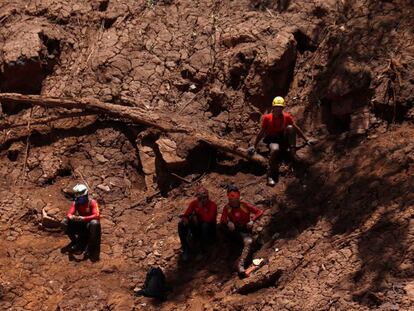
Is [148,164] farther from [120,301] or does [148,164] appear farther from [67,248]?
[120,301]

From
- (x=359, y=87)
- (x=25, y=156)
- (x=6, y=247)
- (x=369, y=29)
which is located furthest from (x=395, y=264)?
(x=25, y=156)

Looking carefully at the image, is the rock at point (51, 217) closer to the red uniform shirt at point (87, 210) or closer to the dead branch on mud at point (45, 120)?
the red uniform shirt at point (87, 210)

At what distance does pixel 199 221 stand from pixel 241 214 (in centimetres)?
52

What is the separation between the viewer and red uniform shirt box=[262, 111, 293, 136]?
7.59 meters

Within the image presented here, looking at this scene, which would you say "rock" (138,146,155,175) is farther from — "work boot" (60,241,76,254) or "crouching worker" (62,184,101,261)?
"work boot" (60,241,76,254)

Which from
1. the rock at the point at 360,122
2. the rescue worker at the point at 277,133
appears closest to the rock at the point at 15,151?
the rescue worker at the point at 277,133

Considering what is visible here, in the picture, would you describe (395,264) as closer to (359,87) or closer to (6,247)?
(359,87)

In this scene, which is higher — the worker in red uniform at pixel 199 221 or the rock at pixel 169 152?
the rock at pixel 169 152

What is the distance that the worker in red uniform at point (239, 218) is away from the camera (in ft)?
22.6

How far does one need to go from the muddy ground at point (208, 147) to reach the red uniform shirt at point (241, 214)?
307mm

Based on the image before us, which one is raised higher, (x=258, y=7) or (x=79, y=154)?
(x=258, y=7)

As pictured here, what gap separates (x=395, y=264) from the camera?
226 inches

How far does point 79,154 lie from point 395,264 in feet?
15.4

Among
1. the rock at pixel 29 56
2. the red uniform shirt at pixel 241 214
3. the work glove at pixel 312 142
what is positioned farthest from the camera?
the rock at pixel 29 56
